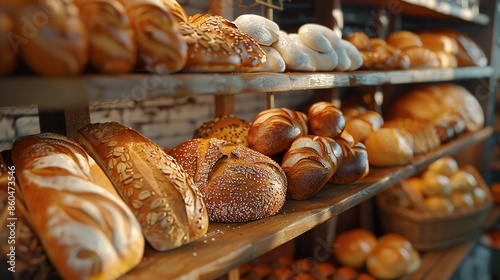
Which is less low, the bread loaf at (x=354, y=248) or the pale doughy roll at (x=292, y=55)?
the pale doughy roll at (x=292, y=55)

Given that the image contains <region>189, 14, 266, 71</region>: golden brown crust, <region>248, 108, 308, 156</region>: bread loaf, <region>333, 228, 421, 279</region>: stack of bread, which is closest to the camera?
<region>189, 14, 266, 71</region>: golden brown crust

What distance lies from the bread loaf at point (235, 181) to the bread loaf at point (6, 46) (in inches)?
23.4

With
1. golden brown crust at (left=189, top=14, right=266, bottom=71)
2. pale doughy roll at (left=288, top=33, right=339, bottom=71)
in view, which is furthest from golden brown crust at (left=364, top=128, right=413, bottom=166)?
golden brown crust at (left=189, top=14, right=266, bottom=71)

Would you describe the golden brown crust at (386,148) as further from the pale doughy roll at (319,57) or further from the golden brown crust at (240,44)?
the golden brown crust at (240,44)

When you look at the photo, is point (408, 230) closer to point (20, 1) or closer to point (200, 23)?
point (200, 23)

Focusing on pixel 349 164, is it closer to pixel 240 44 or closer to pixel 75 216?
pixel 240 44

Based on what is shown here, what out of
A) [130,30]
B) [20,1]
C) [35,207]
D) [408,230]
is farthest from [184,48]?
[408,230]

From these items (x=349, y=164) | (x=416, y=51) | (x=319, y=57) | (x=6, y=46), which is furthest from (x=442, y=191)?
(x=6, y=46)

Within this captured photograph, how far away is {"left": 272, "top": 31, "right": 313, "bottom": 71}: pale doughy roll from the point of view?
4.25 feet

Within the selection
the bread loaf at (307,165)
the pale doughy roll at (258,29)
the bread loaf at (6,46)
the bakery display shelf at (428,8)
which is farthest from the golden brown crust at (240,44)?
the bakery display shelf at (428,8)

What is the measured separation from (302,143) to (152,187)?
1.81 ft

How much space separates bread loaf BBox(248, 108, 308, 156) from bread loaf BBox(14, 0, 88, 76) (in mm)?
708

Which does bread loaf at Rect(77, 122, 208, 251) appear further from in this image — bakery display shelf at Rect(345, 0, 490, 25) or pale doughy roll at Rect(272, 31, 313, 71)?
bakery display shelf at Rect(345, 0, 490, 25)

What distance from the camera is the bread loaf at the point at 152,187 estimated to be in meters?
0.90
